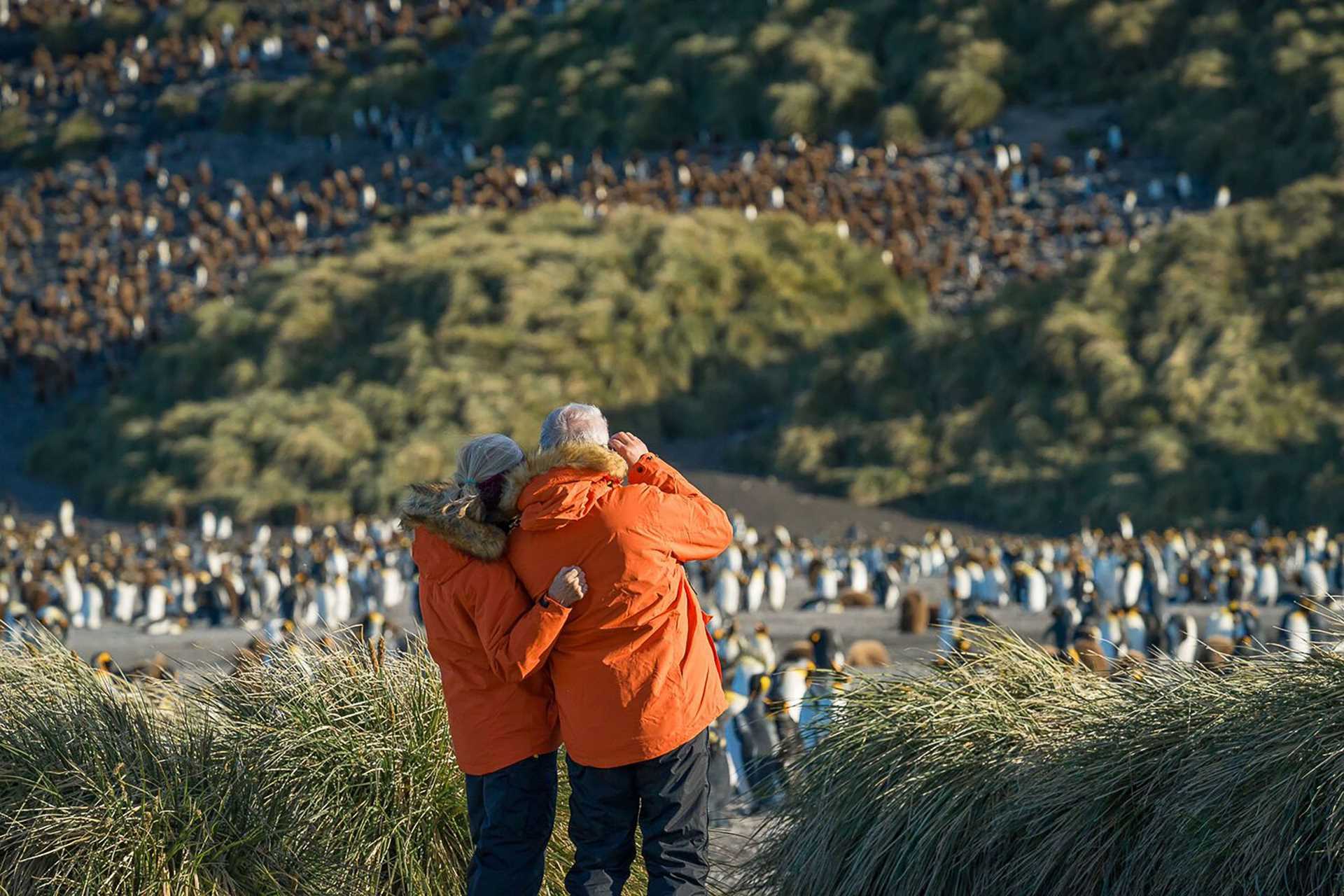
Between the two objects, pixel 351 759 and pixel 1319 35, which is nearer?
pixel 351 759

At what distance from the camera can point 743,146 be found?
48062 millimetres

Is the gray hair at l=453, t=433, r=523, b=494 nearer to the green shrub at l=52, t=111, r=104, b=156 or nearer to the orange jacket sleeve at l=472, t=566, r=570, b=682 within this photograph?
the orange jacket sleeve at l=472, t=566, r=570, b=682

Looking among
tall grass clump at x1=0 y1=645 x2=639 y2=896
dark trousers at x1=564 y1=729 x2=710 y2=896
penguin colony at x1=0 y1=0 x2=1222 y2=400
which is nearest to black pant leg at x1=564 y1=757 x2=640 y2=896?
dark trousers at x1=564 y1=729 x2=710 y2=896

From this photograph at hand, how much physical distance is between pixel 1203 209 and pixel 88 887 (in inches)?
1498

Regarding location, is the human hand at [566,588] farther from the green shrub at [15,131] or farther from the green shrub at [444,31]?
the green shrub at [15,131]

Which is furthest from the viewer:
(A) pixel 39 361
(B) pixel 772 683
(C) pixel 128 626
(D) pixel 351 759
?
(A) pixel 39 361

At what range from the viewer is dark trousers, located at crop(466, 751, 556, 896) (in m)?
3.99

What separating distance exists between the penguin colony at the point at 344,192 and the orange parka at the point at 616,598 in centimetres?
3264

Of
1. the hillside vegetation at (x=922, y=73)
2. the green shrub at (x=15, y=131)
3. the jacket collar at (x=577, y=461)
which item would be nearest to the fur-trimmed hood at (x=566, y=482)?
the jacket collar at (x=577, y=461)

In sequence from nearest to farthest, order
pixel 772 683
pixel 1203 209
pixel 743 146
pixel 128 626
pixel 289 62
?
1. pixel 772 683
2. pixel 128 626
3. pixel 1203 209
4. pixel 743 146
5. pixel 289 62

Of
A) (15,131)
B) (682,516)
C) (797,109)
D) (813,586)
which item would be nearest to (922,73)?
(797,109)

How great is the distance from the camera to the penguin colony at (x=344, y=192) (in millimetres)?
39375

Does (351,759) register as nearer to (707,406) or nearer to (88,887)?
(88,887)

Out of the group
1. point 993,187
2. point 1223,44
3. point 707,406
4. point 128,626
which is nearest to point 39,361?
point 707,406
